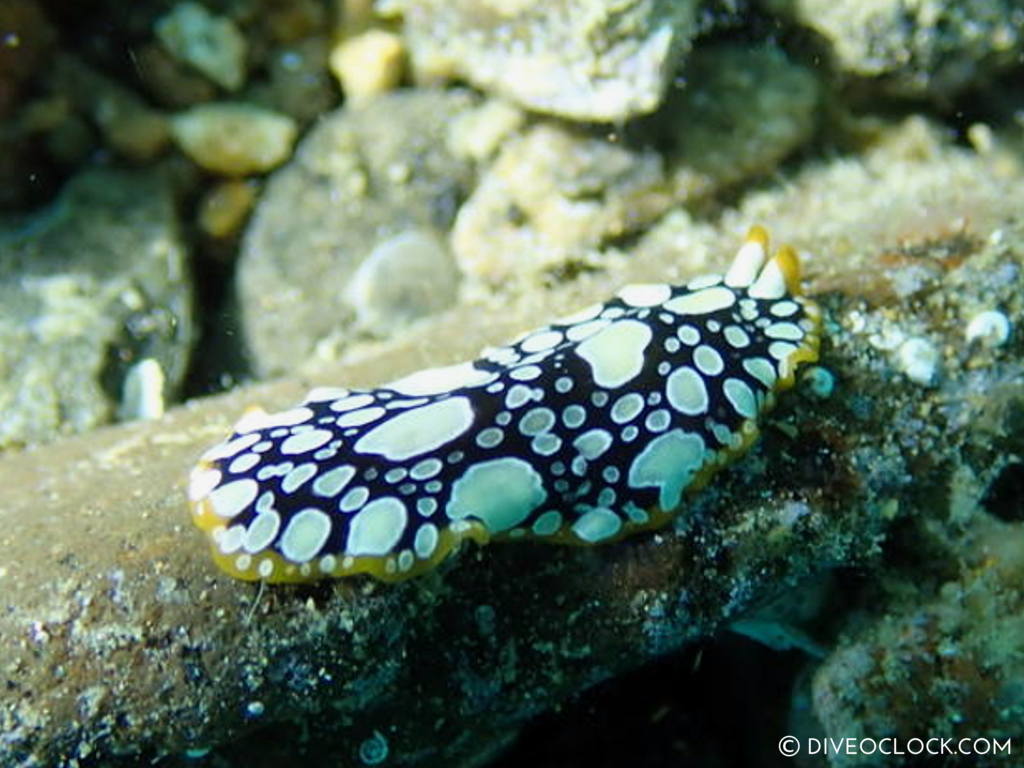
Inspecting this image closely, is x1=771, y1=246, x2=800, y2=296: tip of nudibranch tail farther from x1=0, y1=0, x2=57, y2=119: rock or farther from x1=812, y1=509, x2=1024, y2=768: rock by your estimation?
x1=0, y1=0, x2=57, y2=119: rock

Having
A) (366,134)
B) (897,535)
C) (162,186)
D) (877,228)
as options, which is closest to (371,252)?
(366,134)

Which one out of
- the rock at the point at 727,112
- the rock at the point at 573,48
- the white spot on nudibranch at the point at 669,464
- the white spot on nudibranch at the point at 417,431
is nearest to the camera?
the white spot on nudibranch at the point at 417,431

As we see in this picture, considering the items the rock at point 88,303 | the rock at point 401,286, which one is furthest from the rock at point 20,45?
the rock at point 401,286

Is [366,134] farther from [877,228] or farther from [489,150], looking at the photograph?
[877,228]

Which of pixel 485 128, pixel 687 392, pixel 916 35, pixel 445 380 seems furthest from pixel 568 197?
pixel 687 392

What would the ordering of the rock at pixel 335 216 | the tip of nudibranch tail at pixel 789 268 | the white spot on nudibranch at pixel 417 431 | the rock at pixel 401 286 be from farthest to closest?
the rock at pixel 335 216, the rock at pixel 401 286, the tip of nudibranch tail at pixel 789 268, the white spot on nudibranch at pixel 417 431

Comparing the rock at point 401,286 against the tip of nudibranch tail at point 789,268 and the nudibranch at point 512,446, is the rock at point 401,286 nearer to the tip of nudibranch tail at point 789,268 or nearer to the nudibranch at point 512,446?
the nudibranch at point 512,446
